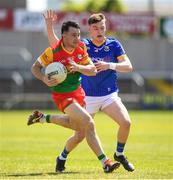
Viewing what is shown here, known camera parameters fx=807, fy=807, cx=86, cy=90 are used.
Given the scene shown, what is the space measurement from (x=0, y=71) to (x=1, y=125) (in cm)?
1600

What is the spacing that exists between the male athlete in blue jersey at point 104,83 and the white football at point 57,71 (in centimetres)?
110

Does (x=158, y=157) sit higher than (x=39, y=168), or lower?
lower

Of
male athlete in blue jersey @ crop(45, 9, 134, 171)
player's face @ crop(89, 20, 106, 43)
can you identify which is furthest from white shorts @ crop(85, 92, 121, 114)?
player's face @ crop(89, 20, 106, 43)

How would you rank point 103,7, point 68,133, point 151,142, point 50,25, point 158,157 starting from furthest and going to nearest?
point 103,7
point 68,133
point 151,142
point 158,157
point 50,25

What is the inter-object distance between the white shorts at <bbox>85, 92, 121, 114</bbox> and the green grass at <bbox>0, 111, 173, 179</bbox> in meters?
0.99

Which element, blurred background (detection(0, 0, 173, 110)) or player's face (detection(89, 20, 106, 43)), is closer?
player's face (detection(89, 20, 106, 43))

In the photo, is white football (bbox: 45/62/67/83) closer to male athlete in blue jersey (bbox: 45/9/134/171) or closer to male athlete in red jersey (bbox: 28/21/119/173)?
male athlete in red jersey (bbox: 28/21/119/173)

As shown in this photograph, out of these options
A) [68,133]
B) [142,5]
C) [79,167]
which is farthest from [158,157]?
[142,5]

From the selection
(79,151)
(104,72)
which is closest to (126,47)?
(79,151)

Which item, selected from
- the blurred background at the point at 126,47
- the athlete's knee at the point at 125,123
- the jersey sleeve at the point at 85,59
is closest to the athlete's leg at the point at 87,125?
the jersey sleeve at the point at 85,59

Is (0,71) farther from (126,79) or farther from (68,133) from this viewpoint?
(68,133)

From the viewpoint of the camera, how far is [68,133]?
83.4 ft

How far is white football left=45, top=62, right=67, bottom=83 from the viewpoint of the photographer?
1156 centimetres

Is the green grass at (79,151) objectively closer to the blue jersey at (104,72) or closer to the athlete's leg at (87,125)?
the athlete's leg at (87,125)
